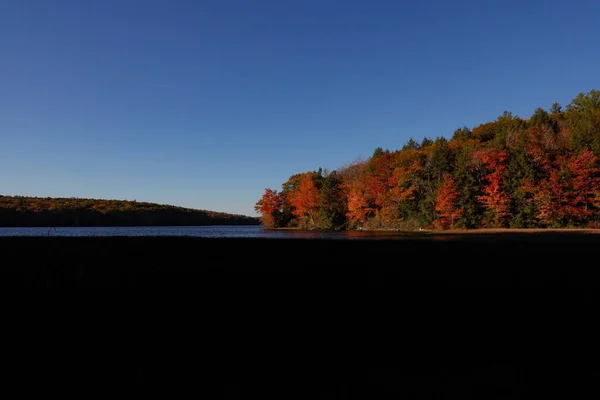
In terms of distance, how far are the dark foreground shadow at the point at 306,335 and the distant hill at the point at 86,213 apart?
412 feet

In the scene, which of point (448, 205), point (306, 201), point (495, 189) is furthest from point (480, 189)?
point (306, 201)

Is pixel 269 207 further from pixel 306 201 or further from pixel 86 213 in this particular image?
pixel 86 213

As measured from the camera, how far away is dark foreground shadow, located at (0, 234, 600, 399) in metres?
3.48

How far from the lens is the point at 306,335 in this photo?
4812 mm

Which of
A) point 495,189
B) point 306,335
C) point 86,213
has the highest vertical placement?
point 495,189

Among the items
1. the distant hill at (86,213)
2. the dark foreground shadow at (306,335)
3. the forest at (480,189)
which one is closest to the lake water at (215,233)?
the forest at (480,189)

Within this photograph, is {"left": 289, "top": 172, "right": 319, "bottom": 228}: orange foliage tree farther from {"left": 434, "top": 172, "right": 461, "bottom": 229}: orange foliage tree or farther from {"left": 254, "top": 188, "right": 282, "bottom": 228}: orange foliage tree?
{"left": 434, "top": 172, "right": 461, "bottom": 229}: orange foliage tree

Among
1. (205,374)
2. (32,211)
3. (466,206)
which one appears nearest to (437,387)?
(205,374)

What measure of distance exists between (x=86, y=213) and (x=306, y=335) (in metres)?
139

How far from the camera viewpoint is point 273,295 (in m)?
7.06

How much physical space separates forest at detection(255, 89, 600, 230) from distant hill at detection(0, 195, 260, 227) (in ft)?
291

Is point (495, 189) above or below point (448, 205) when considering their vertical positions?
above

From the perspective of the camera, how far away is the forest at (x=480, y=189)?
163ft

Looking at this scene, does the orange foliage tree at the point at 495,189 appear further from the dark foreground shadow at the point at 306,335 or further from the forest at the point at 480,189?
the dark foreground shadow at the point at 306,335
